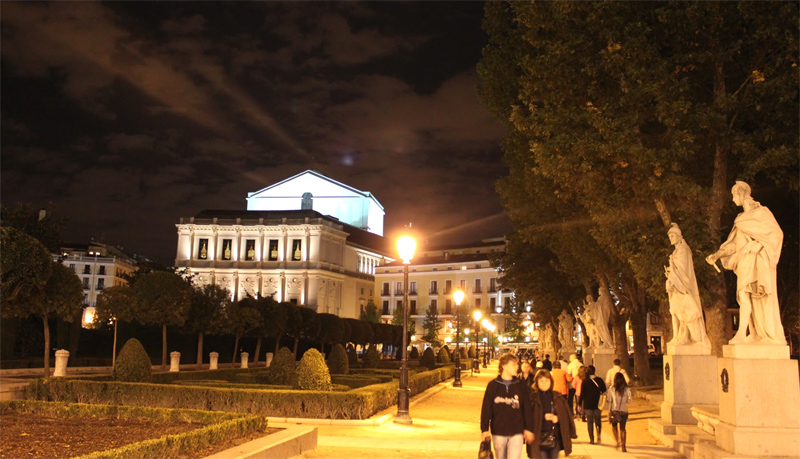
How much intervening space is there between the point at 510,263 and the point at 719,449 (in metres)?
28.2

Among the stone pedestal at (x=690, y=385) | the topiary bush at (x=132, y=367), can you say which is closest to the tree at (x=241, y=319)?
the topiary bush at (x=132, y=367)

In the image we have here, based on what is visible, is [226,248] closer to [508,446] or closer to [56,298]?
[56,298]

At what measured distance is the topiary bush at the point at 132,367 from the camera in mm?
19891

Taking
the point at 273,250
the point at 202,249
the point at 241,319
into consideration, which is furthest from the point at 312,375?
the point at 202,249

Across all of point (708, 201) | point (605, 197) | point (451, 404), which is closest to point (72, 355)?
point (451, 404)

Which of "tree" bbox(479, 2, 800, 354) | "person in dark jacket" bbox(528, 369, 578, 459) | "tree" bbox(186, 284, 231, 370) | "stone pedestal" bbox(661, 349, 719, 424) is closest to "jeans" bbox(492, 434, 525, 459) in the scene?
"person in dark jacket" bbox(528, 369, 578, 459)

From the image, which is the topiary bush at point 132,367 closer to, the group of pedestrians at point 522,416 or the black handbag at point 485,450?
the group of pedestrians at point 522,416

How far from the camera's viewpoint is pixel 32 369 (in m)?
31.7

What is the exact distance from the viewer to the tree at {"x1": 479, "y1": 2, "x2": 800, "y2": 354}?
→ 16.0 meters

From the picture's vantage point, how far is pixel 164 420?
13.7m

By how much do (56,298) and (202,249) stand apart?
269ft

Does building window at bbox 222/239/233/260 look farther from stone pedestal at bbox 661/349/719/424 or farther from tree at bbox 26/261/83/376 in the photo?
stone pedestal at bbox 661/349/719/424

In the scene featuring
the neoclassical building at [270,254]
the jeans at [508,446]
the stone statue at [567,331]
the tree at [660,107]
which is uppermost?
the neoclassical building at [270,254]

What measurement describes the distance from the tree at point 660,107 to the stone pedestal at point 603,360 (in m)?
9.44
